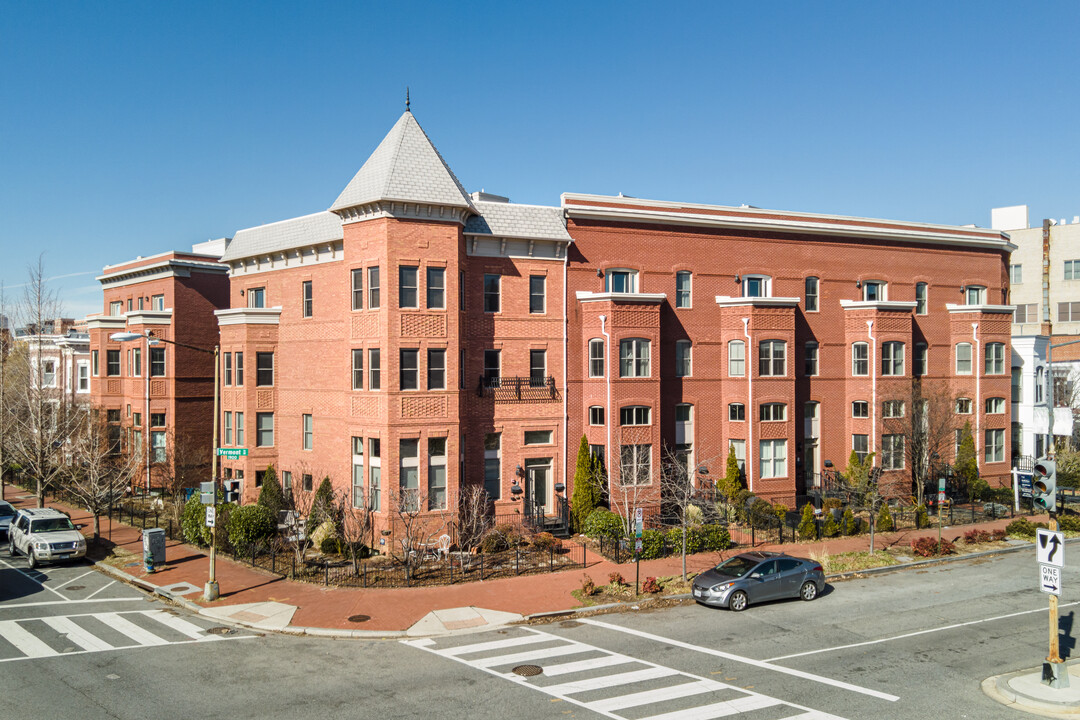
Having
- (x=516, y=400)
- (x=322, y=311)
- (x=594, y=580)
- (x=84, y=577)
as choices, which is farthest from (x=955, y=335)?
(x=84, y=577)

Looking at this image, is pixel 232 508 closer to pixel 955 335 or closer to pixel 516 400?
pixel 516 400

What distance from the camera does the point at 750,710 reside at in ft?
45.2

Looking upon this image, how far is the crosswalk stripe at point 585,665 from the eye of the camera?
637 inches

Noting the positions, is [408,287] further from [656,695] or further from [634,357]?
Result: [656,695]

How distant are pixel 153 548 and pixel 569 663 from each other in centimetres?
1695

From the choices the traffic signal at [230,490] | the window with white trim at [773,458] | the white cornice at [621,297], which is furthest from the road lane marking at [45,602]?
the window with white trim at [773,458]

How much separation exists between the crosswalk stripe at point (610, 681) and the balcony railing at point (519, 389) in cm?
1648

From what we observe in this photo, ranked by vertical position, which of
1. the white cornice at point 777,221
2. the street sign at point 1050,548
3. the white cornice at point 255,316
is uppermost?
the white cornice at point 777,221

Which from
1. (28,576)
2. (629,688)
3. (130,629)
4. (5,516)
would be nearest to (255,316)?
(5,516)

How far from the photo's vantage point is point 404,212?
92.0 feet

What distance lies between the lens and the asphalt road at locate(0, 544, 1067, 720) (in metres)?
14.1

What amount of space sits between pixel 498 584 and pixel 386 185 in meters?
14.5

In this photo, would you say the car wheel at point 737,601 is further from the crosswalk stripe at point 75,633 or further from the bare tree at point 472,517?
the crosswalk stripe at point 75,633

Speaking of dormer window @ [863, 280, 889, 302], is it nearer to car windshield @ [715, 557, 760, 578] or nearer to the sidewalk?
the sidewalk
